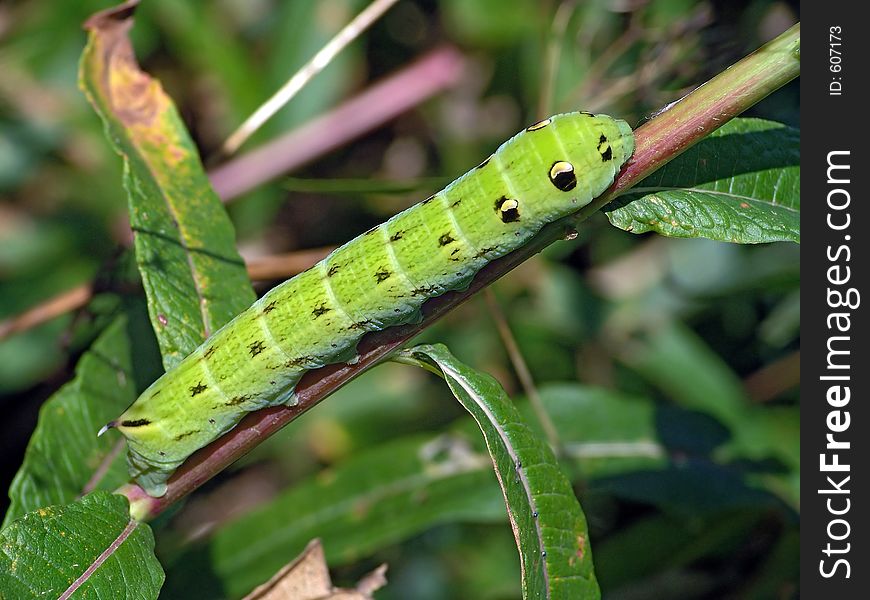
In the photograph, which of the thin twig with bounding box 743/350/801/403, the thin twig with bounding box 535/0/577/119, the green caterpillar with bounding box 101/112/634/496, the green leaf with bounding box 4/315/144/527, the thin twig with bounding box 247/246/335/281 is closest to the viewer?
the green caterpillar with bounding box 101/112/634/496

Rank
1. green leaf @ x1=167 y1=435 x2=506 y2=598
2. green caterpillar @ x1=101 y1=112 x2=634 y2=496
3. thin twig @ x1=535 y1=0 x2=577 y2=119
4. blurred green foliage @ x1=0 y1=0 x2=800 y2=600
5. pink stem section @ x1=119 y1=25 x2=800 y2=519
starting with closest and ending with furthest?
1. pink stem section @ x1=119 y1=25 x2=800 y2=519
2. green caterpillar @ x1=101 y1=112 x2=634 y2=496
3. green leaf @ x1=167 y1=435 x2=506 y2=598
4. blurred green foliage @ x1=0 y1=0 x2=800 y2=600
5. thin twig @ x1=535 y1=0 x2=577 y2=119

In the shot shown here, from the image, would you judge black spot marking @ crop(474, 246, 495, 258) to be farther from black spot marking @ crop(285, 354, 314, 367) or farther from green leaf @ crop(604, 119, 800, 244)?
A: black spot marking @ crop(285, 354, 314, 367)

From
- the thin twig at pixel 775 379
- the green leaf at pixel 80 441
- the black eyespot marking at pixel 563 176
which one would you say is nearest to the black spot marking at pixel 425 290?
the black eyespot marking at pixel 563 176

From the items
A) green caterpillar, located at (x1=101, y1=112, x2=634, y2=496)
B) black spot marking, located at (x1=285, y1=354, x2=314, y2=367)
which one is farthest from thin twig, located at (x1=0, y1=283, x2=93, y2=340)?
black spot marking, located at (x1=285, y1=354, x2=314, y2=367)

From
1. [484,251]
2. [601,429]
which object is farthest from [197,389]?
[601,429]

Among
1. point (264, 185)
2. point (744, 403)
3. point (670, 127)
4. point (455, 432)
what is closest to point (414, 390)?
point (455, 432)

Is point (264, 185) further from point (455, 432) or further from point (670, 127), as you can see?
point (670, 127)
